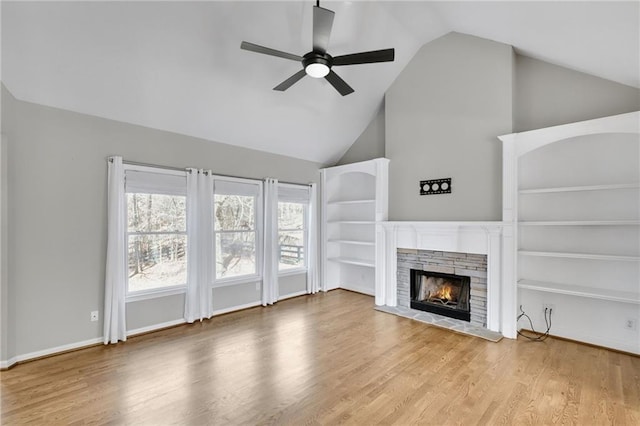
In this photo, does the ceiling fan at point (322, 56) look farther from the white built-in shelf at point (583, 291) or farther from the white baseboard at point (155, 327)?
the white baseboard at point (155, 327)

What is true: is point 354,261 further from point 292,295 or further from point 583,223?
point 583,223

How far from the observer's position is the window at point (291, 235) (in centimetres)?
589

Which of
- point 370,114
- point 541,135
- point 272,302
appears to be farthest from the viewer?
point 370,114

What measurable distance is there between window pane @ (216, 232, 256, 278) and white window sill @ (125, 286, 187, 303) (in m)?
0.63

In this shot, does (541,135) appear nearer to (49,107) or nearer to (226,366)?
(226,366)

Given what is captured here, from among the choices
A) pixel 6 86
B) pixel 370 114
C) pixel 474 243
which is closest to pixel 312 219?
pixel 370 114

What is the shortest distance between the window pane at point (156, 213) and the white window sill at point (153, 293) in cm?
83

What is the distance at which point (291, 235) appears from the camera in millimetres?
6066

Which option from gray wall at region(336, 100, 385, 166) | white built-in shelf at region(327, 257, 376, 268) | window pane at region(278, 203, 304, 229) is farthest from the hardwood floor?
gray wall at region(336, 100, 385, 166)

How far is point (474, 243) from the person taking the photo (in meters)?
4.38

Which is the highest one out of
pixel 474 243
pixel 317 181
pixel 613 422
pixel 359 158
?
pixel 359 158

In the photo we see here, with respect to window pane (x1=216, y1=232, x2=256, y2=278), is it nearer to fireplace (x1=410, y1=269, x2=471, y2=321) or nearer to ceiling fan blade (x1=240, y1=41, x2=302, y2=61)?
fireplace (x1=410, y1=269, x2=471, y2=321)

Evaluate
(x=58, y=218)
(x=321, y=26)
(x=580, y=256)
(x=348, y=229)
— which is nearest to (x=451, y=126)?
(x=580, y=256)

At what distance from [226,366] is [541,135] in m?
4.47
